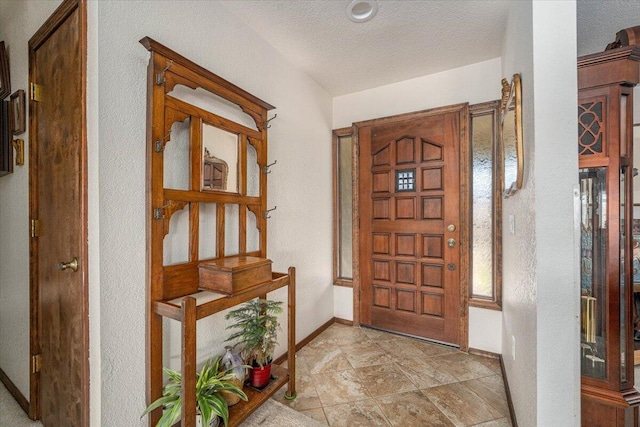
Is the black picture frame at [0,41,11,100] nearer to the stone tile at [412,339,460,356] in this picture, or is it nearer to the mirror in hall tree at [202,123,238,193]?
the mirror in hall tree at [202,123,238,193]

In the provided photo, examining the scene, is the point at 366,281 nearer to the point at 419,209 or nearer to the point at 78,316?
the point at 419,209

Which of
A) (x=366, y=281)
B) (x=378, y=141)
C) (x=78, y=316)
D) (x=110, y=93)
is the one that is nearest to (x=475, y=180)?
(x=378, y=141)

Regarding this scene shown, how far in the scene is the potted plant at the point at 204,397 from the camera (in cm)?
116

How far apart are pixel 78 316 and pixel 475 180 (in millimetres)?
2754

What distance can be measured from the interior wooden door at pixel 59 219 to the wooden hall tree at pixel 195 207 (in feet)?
0.81

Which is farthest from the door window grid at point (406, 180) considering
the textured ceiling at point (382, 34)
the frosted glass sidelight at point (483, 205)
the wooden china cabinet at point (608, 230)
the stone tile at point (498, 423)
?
the stone tile at point (498, 423)

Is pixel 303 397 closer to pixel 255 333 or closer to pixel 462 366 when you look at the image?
pixel 255 333

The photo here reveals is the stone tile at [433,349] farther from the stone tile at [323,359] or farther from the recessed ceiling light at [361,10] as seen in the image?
the recessed ceiling light at [361,10]

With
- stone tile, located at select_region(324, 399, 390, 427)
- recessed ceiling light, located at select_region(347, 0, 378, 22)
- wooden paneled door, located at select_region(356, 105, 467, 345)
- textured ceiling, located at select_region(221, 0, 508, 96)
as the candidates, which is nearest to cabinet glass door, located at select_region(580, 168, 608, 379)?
wooden paneled door, located at select_region(356, 105, 467, 345)

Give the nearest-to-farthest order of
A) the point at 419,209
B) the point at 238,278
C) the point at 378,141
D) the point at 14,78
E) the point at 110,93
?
1. the point at 110,93
2. the point at 238,278
3. the point at 14,78
4. the point at 419,209
5. the point at 378,141

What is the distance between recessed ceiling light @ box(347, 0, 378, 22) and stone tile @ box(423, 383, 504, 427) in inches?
97.4

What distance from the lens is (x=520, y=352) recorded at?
140cm

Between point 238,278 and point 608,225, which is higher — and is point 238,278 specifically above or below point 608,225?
below

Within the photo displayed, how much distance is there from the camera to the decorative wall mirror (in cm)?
126
